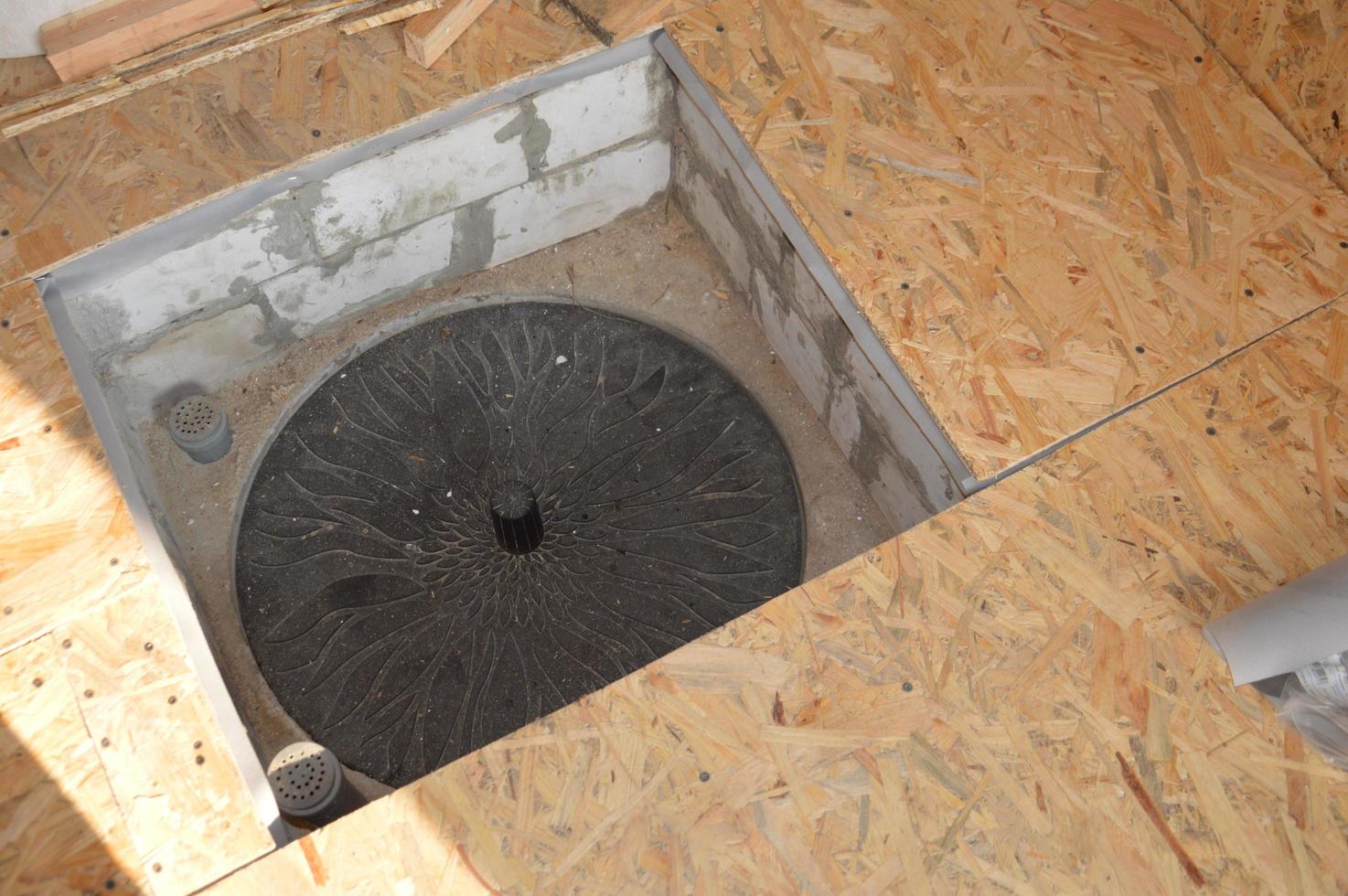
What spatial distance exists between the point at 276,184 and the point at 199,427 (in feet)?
3.05

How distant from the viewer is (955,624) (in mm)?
3320

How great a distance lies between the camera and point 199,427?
4.28m

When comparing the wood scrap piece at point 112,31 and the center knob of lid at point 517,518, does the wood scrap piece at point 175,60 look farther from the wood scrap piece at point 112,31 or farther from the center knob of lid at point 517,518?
the center knob of lid at point 517,518

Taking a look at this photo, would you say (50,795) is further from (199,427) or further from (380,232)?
(380,232)

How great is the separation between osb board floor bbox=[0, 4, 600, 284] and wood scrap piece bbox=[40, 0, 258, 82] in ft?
0.48

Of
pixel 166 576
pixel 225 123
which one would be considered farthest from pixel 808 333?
pixel 166 576

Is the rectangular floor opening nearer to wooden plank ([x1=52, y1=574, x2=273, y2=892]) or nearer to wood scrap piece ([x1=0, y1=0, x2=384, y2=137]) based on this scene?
wooden plank ([x1=52, y1=574, x2=273, y2=892])

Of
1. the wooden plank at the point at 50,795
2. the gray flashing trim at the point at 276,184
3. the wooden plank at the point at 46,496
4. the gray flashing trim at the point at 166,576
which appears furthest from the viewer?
the gray flashing trim at the point at 276,184

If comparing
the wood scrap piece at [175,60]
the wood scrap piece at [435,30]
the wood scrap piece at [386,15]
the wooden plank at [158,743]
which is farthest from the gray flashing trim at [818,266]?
the wooden plank at [158,743]

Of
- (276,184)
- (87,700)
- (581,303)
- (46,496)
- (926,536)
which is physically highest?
(276,184)

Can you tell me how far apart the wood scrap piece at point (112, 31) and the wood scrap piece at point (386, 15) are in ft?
1.55

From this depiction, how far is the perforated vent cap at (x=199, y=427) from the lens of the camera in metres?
4.27

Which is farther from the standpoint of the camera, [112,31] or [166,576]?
[112,31]

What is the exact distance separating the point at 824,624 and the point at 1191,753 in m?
1.01
